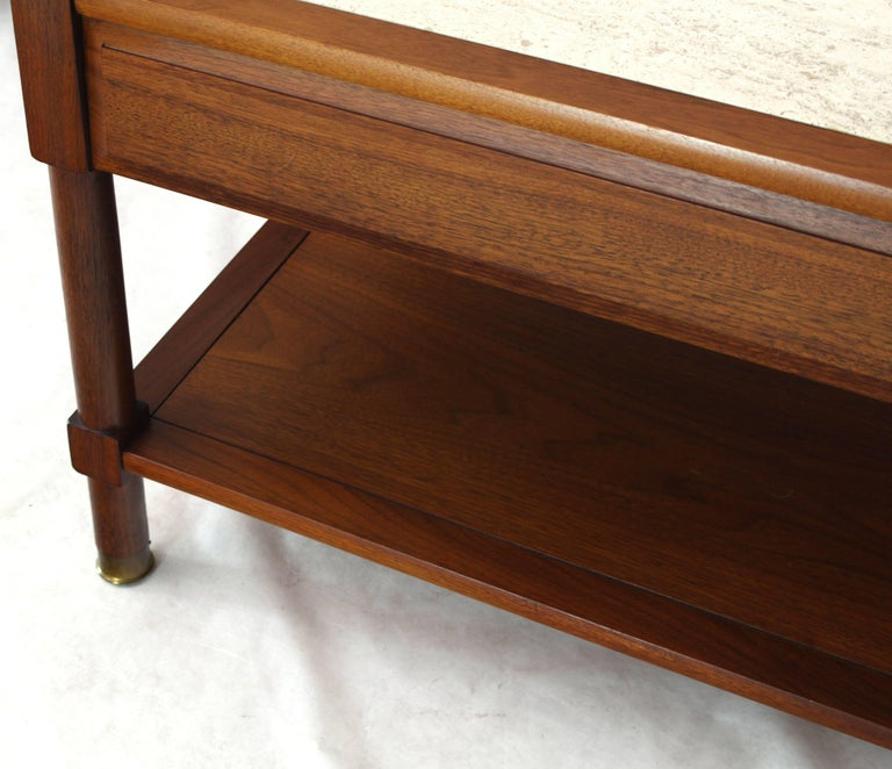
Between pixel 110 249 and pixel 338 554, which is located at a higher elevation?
pixel 110 249

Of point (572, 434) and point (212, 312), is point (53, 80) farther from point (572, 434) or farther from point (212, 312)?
point (572, 434)

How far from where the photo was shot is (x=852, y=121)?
2.62ft

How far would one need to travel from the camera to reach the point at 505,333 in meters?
1.35

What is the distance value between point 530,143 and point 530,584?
0.42 metres

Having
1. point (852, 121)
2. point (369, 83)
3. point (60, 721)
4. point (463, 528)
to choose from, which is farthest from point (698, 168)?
point (60, 721)

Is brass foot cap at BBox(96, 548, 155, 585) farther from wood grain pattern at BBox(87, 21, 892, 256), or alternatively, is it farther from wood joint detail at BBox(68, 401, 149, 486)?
wood grain pattern at BBox(87, 21, 892, 256)

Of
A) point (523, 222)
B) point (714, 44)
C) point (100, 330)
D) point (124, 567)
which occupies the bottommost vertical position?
point (124, 567)

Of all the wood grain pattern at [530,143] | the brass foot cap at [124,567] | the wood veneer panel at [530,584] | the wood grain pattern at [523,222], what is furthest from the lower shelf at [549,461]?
the wood grain pattern at [530,143]

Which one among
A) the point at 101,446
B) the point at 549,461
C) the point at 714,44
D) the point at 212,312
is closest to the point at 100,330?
the point at 101,446

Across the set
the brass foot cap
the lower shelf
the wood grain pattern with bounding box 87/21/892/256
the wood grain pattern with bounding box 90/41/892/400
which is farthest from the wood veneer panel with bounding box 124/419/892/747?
the wood grain pattern with bounding box 87/21/892/256

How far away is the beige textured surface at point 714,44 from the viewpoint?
81 centimetres

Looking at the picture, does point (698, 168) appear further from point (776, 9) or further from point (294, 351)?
point (294, 351)

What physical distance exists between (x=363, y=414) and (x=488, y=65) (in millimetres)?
486

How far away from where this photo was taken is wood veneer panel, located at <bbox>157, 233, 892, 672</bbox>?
113 cm
